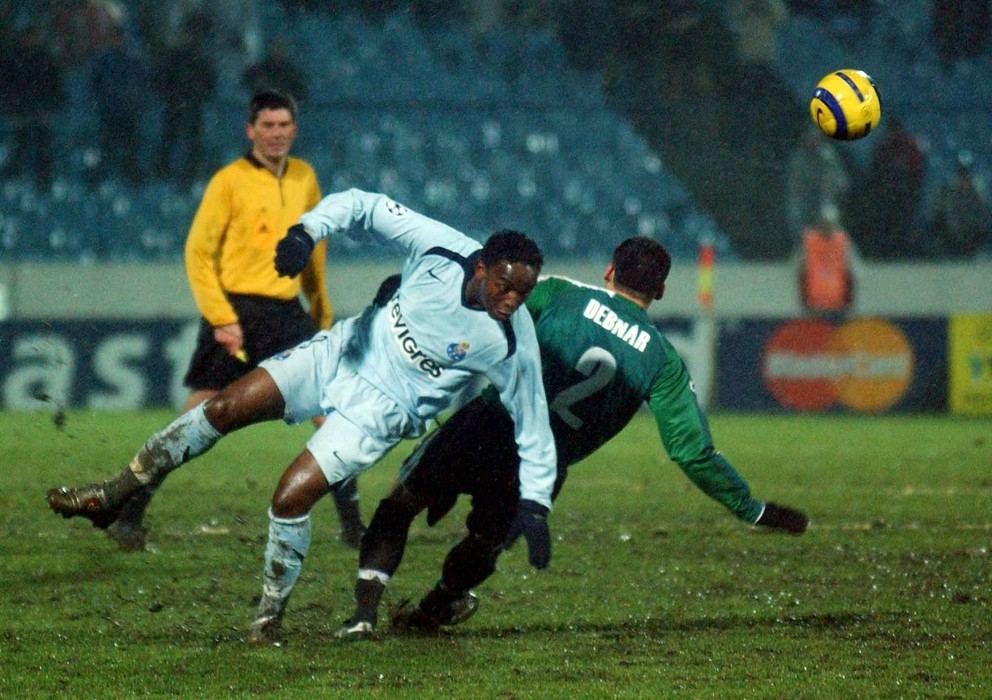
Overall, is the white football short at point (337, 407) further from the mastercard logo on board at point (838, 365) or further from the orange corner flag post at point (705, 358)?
the mastercard logo on board at point (838, 365)

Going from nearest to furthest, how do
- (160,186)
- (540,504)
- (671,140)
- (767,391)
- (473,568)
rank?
(540,504) < (473,568) < (767,391) < (160,186) < (671,140)

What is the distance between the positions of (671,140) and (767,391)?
4.36 meters

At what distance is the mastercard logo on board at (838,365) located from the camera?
16.4 metres

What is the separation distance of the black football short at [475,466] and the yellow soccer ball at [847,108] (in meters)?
2.99

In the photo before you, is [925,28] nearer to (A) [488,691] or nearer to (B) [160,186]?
(B) [160,186]

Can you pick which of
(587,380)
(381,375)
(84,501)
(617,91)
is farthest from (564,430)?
(617,91)

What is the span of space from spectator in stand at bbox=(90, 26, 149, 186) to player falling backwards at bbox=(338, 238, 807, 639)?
13.6 meters

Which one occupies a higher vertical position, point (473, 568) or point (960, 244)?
point (960, 244)

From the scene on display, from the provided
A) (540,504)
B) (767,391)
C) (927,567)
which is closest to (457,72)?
(767,391)

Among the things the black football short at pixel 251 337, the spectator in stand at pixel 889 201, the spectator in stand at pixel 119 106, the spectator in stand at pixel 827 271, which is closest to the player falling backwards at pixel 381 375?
the black football short at pixel 251 337

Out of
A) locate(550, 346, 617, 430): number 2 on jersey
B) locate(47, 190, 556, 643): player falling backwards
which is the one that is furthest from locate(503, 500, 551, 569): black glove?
locate(550, 346, 617, 430): number 2 on jersey

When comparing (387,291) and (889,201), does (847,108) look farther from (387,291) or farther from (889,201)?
(889,201)

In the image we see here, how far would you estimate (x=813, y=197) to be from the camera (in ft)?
59.0

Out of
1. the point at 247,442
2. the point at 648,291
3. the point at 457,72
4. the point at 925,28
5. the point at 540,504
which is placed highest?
the point at 925,28
